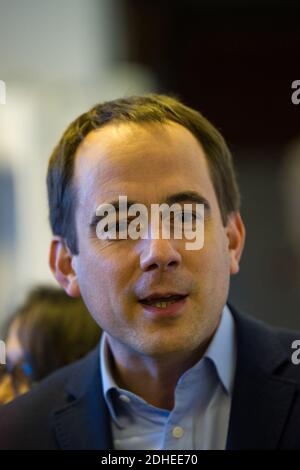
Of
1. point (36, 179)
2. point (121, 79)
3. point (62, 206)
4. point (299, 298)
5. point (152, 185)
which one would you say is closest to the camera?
point (152, 185)

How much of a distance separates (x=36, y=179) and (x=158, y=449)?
1.89ft

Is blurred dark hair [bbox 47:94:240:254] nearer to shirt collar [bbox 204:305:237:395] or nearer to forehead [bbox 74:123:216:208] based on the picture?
forehead [bbox 74:123:216:208]

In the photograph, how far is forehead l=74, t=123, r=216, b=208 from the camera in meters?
0.72

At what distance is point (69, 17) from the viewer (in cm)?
120

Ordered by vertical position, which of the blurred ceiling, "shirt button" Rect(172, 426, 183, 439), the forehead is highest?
the blurred ceiling

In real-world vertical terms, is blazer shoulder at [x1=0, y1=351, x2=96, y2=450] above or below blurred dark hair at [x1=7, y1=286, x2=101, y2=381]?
below

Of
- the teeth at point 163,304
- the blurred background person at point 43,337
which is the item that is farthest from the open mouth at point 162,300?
the blurred background person at point 43,337

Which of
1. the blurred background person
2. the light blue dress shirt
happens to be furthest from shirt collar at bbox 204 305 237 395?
the blurred background person

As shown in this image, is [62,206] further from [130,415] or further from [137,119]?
[130,415]

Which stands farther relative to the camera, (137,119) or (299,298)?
(299,298)

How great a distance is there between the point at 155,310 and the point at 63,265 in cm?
19

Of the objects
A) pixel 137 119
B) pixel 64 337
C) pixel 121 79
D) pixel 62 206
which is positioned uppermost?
pixel 121 79

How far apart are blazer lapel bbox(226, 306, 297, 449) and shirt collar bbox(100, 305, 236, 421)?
0.01m
